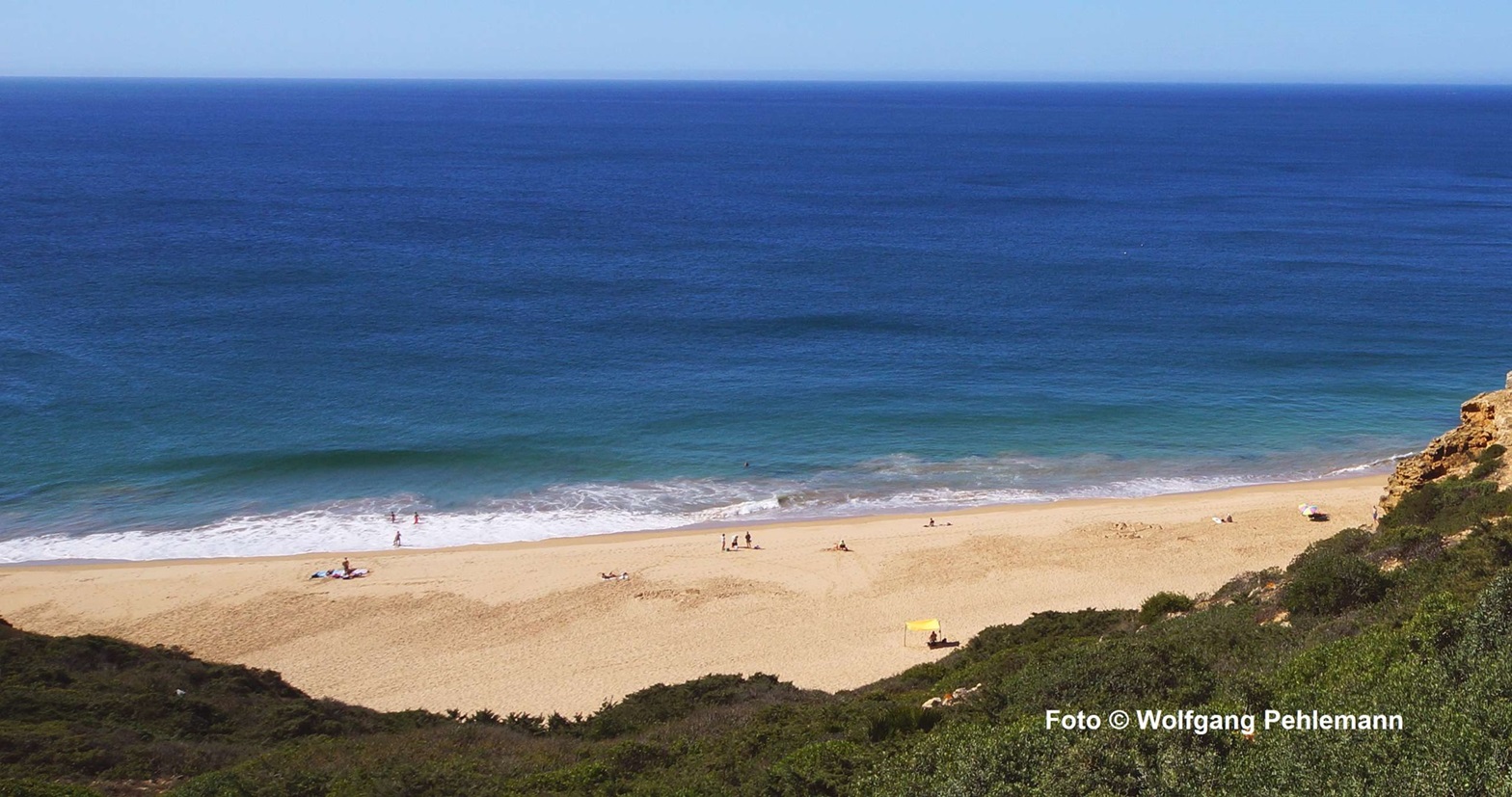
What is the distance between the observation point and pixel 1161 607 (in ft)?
61.1

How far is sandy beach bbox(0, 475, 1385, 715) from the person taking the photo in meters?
24.3

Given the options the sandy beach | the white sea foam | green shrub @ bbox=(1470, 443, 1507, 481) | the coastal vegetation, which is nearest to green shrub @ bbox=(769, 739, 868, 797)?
the coastal vegetation

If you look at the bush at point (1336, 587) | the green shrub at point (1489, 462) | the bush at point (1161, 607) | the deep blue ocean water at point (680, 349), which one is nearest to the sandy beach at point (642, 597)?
the deep blue ocean water at point (680, 349)

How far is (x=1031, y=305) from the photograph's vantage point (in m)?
57.0

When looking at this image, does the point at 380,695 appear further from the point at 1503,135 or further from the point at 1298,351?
the point at 1503,135

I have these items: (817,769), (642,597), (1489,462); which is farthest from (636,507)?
(817,769)

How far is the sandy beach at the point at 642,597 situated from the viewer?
79.8 feet

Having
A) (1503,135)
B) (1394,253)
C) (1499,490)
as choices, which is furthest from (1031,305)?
(1503,135)

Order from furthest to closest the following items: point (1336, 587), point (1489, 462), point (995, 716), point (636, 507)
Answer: point (636, 507)
point (1489, 462)
point (1336, 587)
point (995, 716)

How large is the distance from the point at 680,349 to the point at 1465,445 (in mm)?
32536

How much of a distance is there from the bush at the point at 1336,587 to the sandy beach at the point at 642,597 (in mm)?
9751

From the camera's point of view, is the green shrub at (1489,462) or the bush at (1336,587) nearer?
the bush at (1336,587)

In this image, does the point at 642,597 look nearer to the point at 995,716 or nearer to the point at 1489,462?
the point at 995,716

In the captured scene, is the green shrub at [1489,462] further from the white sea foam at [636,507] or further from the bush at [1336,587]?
the white sea foam at [636,507]
